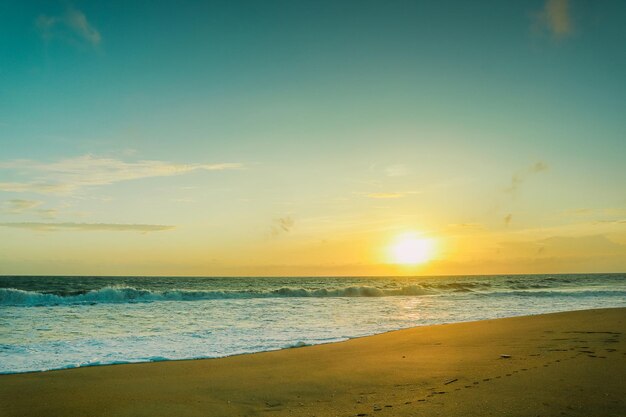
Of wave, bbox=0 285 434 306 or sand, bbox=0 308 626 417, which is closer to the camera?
sand, bbox=0 308 626 417

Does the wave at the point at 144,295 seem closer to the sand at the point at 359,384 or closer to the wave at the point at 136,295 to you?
the wave at the point at 136,295

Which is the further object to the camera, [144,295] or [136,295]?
[144,295]

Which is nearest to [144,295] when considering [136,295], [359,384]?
[136,295]

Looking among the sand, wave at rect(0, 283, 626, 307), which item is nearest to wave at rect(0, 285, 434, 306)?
wave at rect(0, 283, 626, 307)

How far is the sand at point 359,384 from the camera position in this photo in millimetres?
5902

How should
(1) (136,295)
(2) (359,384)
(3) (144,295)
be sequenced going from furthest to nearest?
(3) (144,295)
(1) (136,295)
(2) (359,384)

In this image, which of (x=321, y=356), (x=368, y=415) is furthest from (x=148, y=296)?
(x=368, y=415)

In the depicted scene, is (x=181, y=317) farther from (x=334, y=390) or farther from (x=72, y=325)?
(x=334, y=390)

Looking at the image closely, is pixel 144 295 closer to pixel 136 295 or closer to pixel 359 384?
pixel 136 295

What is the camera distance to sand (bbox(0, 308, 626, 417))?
5902 mm

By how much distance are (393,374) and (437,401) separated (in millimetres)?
1815

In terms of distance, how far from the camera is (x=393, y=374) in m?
7.80

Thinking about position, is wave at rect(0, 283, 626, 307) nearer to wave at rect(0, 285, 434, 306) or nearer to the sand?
wave at rect(0, 285, 434, 306)

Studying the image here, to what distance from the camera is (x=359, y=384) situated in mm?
7188
